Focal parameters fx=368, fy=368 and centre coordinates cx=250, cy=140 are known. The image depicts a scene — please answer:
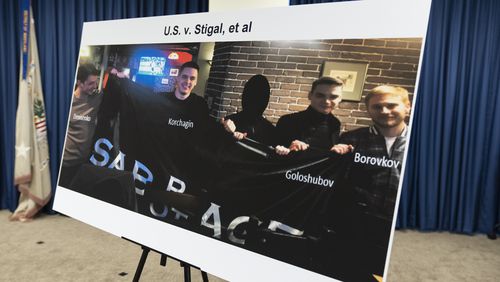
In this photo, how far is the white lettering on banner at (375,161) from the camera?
870 millimetres

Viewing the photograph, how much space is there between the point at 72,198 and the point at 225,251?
82 cm

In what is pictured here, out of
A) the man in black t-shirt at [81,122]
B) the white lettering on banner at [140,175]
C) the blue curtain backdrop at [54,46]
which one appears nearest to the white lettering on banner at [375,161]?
the white lettering on banner at [140,175]

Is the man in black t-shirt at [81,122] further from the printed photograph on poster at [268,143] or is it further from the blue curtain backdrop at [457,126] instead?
the blue curtain backdrop at [457,126]

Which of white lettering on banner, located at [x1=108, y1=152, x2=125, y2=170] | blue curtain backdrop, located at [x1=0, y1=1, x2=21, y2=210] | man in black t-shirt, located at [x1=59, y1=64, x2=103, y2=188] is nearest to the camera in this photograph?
white lettering on banner, located at [x1=108, y1=152, x2=125, y2=170]

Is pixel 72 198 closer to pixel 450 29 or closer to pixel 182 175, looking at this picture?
pixel 182 175

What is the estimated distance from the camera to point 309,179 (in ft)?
3.22

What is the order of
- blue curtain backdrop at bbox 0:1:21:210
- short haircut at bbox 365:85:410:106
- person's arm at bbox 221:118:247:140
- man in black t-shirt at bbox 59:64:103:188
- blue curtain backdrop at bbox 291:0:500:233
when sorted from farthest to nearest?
blue curtain backdrop at bbox 0:1:21:210
blue curtain backdrop at bbox 291:0:500:233
man in black t-shirt at bbox 59:64:103:188
person's arm at bbox 221:118:247:140
short haircut at bbox 365:85:410:106

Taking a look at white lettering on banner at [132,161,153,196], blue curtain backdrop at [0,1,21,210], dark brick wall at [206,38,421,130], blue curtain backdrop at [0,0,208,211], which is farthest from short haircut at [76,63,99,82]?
blue curtain backdrop at [0,1,21,210]

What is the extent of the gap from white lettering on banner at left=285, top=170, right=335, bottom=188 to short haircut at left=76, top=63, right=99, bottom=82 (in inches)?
39.3

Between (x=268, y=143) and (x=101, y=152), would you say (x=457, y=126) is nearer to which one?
(x=268, y=143)

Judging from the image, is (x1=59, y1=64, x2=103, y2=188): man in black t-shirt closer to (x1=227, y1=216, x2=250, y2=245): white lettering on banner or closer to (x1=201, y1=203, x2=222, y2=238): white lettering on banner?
(x1=201, y1=203, x2=222, y2=238): white lettering on banner

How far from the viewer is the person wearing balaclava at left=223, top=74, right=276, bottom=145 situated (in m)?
1.06

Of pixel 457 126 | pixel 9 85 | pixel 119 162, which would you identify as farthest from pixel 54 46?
pixel 457 126

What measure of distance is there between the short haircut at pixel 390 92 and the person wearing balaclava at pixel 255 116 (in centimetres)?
28
